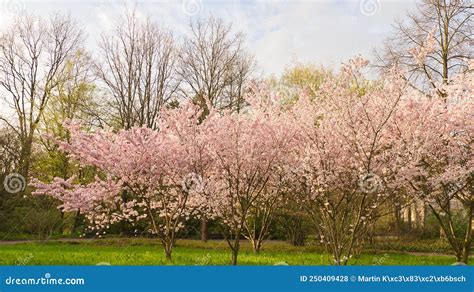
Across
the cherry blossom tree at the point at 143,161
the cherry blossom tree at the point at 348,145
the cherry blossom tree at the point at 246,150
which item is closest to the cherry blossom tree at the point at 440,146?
the cherry blossom tree at the point at 348,145

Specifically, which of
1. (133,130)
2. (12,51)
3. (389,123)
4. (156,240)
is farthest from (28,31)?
(389,123)

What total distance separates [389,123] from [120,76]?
20.9 m

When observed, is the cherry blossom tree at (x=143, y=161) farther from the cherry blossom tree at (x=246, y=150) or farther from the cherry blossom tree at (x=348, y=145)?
the cherry blossom tree at (x=348, y=145)

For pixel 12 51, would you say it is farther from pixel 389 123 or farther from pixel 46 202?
pixel 389 123

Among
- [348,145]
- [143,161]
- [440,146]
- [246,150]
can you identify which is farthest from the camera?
[143,161]

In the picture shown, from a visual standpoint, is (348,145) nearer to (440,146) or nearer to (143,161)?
(440,146)

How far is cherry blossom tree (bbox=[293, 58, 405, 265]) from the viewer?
989 centimetres

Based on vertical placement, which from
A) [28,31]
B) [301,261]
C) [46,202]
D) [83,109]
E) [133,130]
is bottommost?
[301,261]

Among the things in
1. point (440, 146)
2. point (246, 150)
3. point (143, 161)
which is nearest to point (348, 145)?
point (246, 150)

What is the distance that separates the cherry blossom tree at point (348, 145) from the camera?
9891 mm

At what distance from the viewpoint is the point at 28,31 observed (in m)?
29.6

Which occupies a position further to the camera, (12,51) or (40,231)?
(12,51)

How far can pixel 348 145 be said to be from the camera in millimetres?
10203

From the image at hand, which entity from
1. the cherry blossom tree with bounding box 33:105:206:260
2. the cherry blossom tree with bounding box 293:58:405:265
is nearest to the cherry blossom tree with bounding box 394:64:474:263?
the cherry blossom tree with bounding box 293:58:405:265
